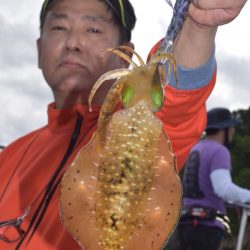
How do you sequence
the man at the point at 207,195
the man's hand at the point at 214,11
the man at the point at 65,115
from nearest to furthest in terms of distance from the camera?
the man's hand at the point at 214,11 < the man at the point at 65,115 < the man at the point at 207,195

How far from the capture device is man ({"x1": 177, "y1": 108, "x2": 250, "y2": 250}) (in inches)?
187

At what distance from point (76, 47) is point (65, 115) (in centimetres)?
29

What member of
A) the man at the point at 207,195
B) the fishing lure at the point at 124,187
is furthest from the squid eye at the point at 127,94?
the man at the point at 207,195

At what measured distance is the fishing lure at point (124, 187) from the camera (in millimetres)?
884

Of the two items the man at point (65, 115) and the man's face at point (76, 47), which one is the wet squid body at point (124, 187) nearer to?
the man at point (65, 115)

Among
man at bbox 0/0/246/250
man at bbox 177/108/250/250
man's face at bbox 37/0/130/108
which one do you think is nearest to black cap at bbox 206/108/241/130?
man at bbox 177/108/250/250

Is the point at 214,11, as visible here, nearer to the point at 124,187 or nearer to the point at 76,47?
the point at 124,187

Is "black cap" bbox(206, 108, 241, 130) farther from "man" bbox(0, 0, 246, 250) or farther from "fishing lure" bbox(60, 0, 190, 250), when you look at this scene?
"fishing lure" bbox(60, 0, 190, 250)

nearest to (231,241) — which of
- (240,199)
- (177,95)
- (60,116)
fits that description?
(240,199)

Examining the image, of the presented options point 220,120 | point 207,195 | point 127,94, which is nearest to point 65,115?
point 127,94

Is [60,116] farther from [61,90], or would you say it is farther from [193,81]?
[193,81]

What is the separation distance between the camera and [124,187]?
0.89 m

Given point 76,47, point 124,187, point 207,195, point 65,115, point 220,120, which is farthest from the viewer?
point 220,120

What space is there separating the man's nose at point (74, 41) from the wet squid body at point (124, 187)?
1383 millimetres
